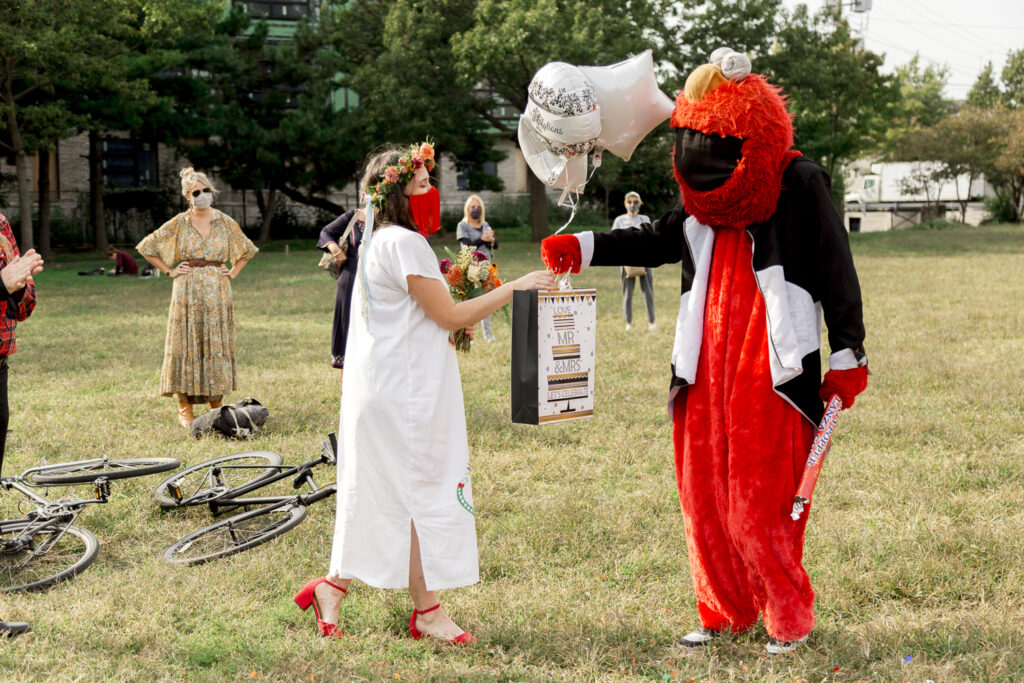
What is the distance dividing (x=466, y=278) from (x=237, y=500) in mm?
2373

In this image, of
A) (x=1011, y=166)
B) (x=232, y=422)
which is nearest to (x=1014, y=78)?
(x=1011, y=166)

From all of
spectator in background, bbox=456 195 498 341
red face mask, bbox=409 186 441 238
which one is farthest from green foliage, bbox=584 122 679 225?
red face mask, bbox=409 186 441 238

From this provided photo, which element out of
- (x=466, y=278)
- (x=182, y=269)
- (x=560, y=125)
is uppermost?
(x=560, y=125)

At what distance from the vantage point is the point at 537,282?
3.79 m

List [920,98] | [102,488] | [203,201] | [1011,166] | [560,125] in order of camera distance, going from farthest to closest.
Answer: [920,98]
[1011,166]
[203,201]
[102,488]
[560,125]

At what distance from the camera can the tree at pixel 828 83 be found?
34469 millimetres

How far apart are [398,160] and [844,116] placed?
40804 millimetres

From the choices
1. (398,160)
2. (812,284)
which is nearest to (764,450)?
(812,284)

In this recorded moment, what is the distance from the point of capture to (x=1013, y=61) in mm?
75312

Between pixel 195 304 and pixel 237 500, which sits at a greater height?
pixel 195 304

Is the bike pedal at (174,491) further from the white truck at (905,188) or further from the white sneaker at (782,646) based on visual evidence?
the white truck at (905,188)

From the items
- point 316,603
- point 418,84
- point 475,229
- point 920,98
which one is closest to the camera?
point 316,603

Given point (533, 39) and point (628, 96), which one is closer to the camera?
point (628, 96)

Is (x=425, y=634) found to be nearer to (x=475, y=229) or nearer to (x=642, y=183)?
(x=475, y=229)
